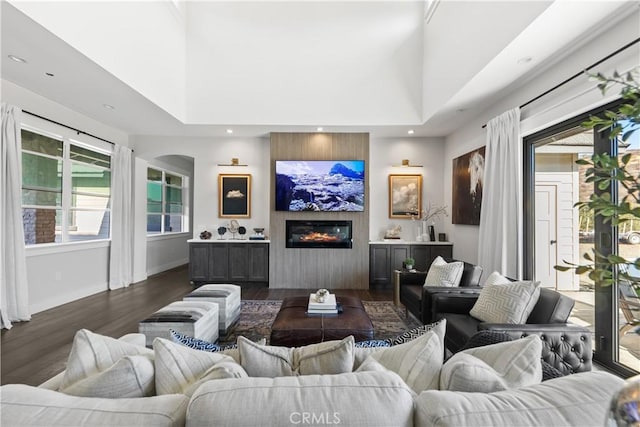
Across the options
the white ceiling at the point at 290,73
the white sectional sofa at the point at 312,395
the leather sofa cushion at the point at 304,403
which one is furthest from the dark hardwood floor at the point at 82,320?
the white ceiling at the point at 290,73

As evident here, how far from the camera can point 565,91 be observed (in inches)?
120

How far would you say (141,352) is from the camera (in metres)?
1.25

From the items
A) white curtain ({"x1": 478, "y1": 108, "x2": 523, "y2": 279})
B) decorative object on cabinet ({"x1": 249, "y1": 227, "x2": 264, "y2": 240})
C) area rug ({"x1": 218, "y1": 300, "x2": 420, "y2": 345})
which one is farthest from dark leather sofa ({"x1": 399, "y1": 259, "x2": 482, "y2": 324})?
decorative object on cabinet ({"x1": 249, "y1": 227, "x2": 264, "y2": 240})

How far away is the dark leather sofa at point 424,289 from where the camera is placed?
10.5 ft

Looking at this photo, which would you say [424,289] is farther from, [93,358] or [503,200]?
[93,358]

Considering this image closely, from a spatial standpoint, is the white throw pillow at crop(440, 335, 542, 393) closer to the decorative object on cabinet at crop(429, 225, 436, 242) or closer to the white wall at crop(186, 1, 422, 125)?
the white wall at crop(186, 1, 422, 125)

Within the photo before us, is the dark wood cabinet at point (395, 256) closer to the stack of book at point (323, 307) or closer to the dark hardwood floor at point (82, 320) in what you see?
the dark hardwood floor at point (82, 320)

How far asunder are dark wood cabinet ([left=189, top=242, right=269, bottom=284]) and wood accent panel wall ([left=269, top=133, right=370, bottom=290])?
0.24m

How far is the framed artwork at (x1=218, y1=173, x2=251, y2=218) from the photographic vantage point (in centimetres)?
619

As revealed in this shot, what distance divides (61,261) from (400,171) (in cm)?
576

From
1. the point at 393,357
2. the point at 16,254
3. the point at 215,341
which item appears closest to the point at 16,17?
the point at 16,254

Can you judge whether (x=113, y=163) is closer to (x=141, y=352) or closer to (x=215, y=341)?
(x=215, y=341)

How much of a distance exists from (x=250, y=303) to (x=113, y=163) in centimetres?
365

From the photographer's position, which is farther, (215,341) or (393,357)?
(215,341)
